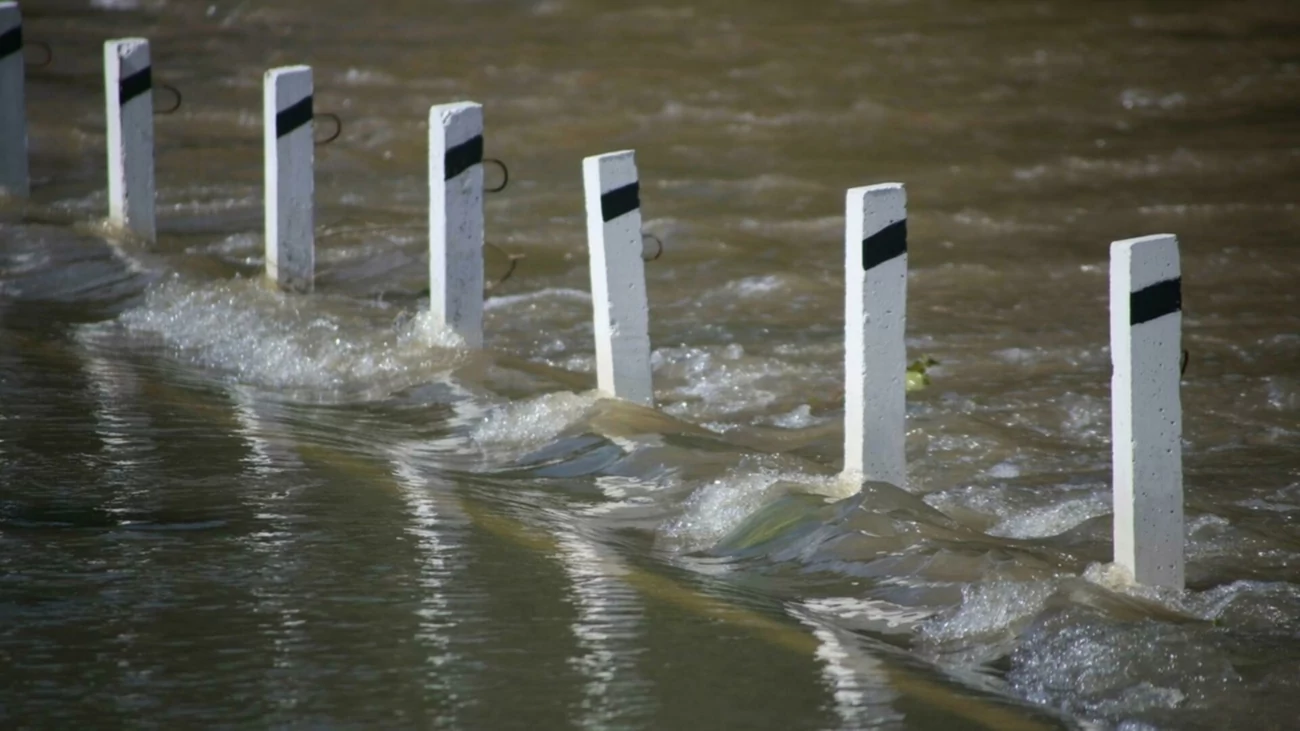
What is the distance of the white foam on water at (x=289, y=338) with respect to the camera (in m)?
8.00

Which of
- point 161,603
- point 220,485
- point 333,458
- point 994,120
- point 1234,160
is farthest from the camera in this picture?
point 994,120

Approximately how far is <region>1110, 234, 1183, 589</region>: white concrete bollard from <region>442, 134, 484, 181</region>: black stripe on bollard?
12.5ft

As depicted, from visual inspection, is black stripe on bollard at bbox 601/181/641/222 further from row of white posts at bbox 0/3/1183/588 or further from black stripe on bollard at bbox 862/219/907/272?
black stripe on bollard at bbox 862/219/907/272

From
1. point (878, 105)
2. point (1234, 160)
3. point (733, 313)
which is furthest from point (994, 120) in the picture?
point (733, 313)

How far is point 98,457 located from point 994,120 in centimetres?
1132

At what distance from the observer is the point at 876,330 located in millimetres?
5844

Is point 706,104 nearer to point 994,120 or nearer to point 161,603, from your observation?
point 994,120

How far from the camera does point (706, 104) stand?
1662 cm

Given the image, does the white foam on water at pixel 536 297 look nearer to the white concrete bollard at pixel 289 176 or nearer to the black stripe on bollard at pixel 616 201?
the white concrete bollard at pixel 289 176

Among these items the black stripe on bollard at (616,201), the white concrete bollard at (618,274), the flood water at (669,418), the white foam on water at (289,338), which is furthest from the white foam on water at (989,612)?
the white foam on water at (289,338)

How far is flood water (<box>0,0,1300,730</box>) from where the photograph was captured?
420 centimetres

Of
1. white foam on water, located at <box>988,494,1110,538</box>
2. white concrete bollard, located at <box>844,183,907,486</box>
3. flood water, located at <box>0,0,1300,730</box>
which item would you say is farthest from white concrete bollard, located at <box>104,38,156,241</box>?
white foam on water, located at <box>988,494,1110,538</box>

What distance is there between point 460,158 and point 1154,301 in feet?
13.0

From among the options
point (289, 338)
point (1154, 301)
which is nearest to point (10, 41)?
point (289, 338)
